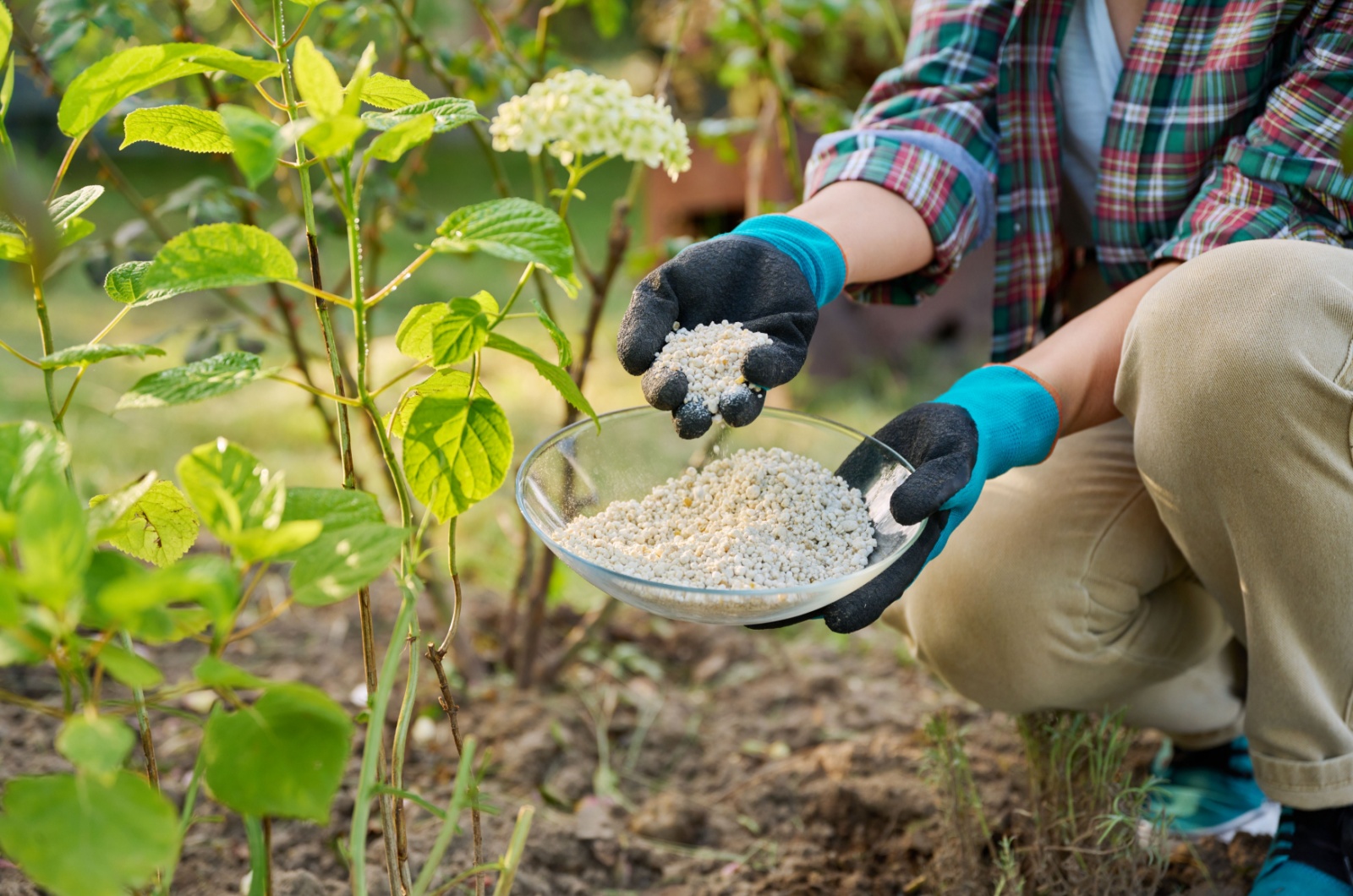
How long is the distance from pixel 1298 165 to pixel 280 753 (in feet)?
3.75

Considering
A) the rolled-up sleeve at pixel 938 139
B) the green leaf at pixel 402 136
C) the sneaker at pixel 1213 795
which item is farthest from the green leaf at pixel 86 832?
the sneaker at pixel 1213 795

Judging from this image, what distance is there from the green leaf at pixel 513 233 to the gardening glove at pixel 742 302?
0.29 metres

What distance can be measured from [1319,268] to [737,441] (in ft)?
1.97

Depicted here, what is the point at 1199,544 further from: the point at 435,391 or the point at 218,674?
the point at 218,674

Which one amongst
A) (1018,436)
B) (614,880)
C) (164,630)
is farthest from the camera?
(614,880)

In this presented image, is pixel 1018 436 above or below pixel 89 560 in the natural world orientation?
below

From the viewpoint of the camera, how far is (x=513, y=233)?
626 millimetres

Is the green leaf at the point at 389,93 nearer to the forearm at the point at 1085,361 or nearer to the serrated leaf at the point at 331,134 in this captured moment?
the serrated leaf at the point at 331,134

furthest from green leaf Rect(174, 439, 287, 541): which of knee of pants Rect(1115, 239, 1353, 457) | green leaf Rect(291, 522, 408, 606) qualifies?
knee of pants Rect(1115, 239, 1353, 457)

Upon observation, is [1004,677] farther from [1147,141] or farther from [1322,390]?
[1147,141]

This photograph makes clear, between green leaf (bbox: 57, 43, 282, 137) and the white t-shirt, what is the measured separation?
1.04m

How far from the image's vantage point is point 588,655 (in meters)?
1.70

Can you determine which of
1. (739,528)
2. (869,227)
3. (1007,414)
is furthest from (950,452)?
(869,227)

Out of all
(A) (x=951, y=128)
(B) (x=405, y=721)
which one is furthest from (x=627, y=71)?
(B) (x=405, y=721)
